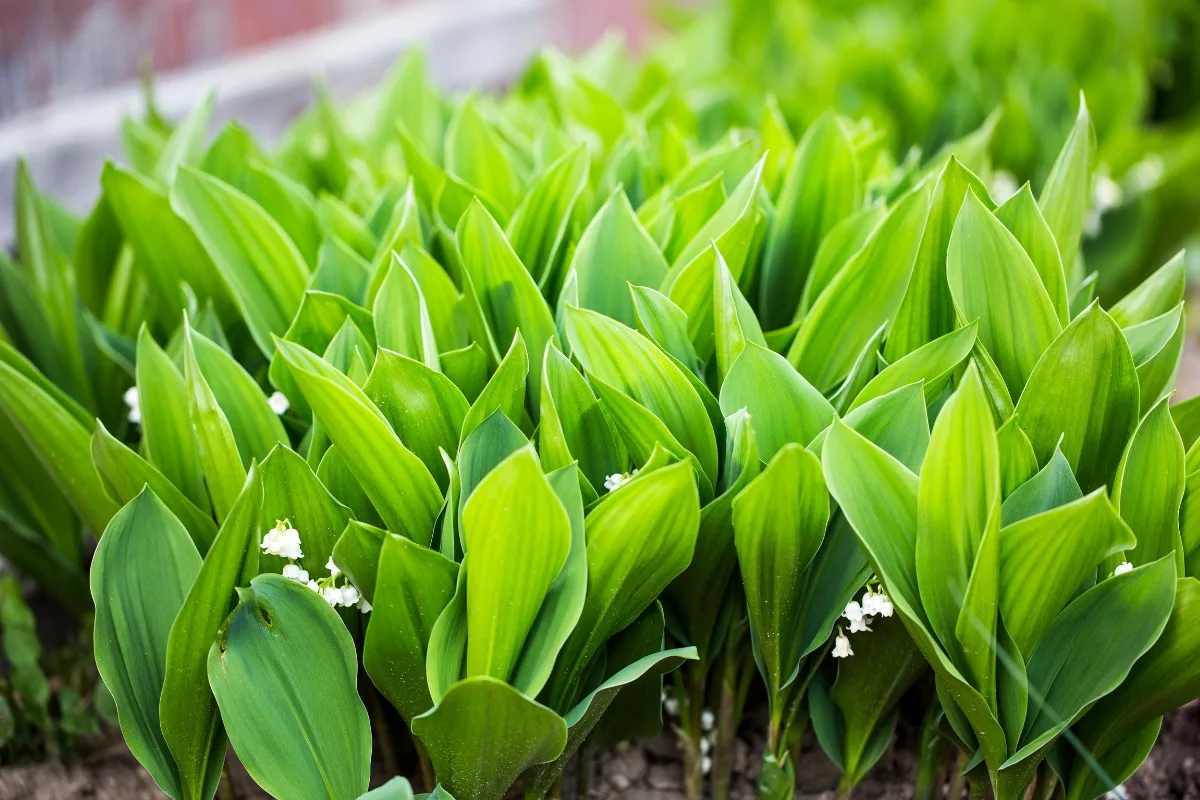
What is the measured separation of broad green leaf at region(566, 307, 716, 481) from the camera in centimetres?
123

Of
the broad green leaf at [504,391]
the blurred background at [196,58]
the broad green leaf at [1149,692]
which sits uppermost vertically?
the blurred background at [196,58]

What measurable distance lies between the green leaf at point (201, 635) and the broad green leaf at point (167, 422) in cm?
28

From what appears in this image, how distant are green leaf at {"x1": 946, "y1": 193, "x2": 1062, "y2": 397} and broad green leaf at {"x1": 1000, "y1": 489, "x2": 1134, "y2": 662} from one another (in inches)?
12.2

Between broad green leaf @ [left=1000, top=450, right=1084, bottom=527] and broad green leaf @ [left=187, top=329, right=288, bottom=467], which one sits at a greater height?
broad green leaf @ [left=187, top=329, right=288, bottom=467]

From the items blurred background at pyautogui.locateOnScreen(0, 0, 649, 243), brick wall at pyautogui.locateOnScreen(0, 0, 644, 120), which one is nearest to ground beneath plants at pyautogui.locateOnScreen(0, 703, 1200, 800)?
blurred background at pyautogui.locateOnScreen(0, 0, 649, 243)

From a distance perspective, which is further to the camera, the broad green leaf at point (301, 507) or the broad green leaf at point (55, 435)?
the broad green leaf at point (55, 435)

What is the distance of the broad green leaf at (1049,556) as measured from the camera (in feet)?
3.40

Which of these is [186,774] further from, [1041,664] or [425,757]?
[1041,664]

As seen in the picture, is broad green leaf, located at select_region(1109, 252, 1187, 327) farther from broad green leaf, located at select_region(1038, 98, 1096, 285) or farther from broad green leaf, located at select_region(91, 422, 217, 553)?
broad green leaf, located at select_region(91, 422, 217, 553)

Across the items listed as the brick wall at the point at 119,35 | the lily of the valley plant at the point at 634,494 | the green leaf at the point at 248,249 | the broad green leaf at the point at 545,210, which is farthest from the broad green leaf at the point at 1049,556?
the brick wall at the point at 119,35

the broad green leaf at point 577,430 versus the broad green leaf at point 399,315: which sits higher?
the broad green leaf at point 399,315

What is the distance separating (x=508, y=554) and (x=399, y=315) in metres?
0.45

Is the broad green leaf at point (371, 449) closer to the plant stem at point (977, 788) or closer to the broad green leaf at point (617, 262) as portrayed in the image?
the broad green leaf at point (617, 262)

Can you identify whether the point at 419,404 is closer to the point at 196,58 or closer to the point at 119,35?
the point at 119,35
